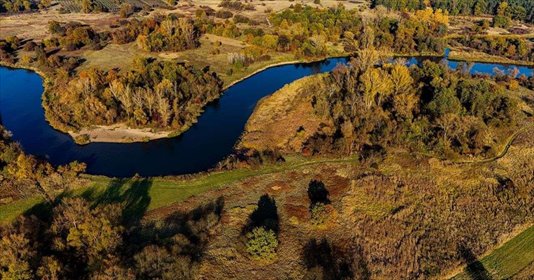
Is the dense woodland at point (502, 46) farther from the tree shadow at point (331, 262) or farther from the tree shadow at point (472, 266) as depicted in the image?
the tree shadow at point (331, 262)

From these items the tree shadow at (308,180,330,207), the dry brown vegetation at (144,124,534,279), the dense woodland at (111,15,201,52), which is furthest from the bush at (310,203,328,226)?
the dense woodland at (111,15,201,52)

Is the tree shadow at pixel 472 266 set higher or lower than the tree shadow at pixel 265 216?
lower

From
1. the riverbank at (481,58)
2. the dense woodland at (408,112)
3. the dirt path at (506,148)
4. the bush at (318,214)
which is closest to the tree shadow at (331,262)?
the bush at (318,214)

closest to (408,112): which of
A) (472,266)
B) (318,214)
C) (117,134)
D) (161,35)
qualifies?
(318,214)

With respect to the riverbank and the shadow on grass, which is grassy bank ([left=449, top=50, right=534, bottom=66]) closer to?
the riverbank

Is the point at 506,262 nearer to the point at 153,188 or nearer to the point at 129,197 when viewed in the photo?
the point at 153,188
